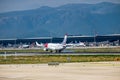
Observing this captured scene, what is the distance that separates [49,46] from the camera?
116m

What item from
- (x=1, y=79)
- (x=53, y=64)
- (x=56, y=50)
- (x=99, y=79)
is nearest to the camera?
(x=99, y=79)

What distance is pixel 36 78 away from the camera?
40.1 meters

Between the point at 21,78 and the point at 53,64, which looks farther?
the point at 53,64

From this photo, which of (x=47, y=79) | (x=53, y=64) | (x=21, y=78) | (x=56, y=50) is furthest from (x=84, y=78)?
(x=56, y=50)

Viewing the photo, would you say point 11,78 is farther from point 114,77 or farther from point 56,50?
point 56,50

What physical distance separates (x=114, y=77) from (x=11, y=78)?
1034 cm

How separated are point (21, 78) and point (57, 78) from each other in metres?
3.75

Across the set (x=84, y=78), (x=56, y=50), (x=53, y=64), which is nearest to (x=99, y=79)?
Answer: (x=84, y=78)

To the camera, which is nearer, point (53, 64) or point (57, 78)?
point (57, 78)

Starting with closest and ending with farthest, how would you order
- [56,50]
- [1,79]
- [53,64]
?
[1,79] < [53,64] < [56,50]

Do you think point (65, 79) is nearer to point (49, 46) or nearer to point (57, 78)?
point (57, 78)

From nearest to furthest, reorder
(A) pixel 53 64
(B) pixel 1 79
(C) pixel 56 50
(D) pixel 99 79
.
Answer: (D) pixel 99 79 → (B) pixel 1 79 → (A) pixel 53 64 → (C) pixel 56 50

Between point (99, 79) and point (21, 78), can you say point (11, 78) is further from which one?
point (99, 79)

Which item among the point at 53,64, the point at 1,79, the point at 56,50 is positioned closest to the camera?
the point at 1,79
